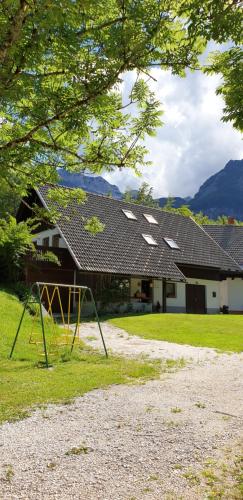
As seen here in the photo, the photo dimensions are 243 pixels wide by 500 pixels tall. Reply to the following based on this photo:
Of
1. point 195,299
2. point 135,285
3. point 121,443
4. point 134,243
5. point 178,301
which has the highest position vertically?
point 134,243

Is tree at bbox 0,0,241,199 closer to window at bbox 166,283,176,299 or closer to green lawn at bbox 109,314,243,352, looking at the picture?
green lawn at bbox 109,314,243,352

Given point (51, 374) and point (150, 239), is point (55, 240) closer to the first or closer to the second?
point (150, 239)

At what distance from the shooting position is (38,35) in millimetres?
3895

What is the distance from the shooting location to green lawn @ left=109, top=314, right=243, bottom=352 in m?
14.4

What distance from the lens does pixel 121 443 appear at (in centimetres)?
491

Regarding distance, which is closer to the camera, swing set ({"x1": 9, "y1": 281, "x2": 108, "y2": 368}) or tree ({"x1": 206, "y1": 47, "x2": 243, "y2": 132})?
tree ({"x1": 206, "y1": 47, "x2": 243, "y2": 132})

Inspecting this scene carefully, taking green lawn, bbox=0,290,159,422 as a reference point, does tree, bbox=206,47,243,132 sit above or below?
above

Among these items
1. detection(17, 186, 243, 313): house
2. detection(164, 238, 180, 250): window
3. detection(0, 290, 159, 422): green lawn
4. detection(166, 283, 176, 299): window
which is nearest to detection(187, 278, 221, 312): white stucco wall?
detection(17, 186, 243, 313): house

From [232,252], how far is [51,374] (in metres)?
28.8

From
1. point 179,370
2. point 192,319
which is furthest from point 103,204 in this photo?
point 179,370

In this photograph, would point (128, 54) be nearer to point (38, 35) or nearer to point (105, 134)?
point (38, 35)

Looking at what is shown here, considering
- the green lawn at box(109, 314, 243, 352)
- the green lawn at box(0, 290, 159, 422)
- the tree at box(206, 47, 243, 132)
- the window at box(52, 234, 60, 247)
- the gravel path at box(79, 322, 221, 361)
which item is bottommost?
the green lawn at box(0, 290, 159, 422)

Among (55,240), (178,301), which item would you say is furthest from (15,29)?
(178,301)

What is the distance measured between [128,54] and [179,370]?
7087mm
